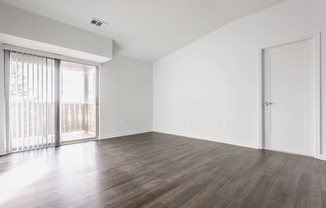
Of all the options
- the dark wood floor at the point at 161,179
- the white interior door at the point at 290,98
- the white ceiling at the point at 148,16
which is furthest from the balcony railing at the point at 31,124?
the white interior door at the point at 290,98

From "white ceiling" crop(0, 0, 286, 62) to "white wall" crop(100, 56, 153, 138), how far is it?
0.65 meters

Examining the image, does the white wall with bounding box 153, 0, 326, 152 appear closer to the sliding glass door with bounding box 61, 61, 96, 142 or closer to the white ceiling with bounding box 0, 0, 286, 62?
the white ceiling with bounding box 0, 0, 286, 62

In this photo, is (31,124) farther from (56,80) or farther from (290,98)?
(290,98)

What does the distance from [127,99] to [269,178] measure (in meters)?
4.06

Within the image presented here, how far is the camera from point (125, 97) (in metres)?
5.03

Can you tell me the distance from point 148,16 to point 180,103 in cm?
264

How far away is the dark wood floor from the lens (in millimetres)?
1639

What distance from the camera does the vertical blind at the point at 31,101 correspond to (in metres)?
3.19

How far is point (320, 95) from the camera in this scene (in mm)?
2828

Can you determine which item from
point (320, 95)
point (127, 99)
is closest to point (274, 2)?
point (320, 95)

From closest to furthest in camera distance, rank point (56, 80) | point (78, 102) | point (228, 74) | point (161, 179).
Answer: point (161, 179) → point (56, 80) → point (228, 74) → point (78, 102)

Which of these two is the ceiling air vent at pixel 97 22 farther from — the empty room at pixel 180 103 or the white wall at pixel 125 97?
the white wall at pixel 125 97

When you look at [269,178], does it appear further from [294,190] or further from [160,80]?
[160,80]

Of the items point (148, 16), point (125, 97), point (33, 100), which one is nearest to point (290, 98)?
point (148, 16)
